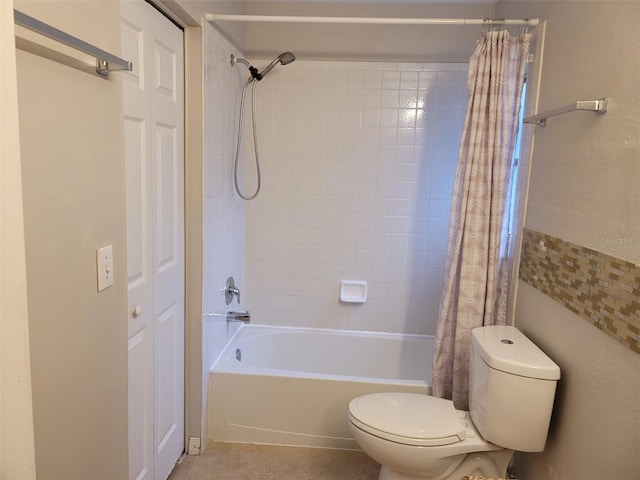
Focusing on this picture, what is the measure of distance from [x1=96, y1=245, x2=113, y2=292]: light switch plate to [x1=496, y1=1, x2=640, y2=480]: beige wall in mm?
1419

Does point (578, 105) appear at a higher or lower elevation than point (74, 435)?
higher

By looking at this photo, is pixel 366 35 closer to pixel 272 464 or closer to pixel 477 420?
pixel 477 420

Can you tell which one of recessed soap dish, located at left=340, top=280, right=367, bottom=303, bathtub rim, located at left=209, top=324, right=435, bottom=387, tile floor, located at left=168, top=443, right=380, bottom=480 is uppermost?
recessed soap dish, located at left=340, top=280, right=367, bottom=303

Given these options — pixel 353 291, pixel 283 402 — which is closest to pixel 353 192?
pixel 353 291

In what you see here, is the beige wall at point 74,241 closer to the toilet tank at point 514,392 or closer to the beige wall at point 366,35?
the toilet tank at point 514,392

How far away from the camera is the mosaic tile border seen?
4.14 feet

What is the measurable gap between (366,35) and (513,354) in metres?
1.99

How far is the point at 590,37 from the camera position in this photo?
1.58 metres

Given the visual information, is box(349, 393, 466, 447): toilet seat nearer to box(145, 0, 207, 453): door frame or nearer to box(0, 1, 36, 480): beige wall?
box(145, 0, 207, 453): door frame

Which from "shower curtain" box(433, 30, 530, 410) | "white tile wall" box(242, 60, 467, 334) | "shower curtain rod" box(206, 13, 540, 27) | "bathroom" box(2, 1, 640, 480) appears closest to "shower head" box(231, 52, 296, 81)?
"white tile wall" box(242, 60, 467, 334)

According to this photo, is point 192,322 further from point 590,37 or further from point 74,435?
point 590,37

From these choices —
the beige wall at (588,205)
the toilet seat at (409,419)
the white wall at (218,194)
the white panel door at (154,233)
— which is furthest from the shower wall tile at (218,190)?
the beige wall at (588,205)

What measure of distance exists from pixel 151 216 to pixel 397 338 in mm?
1786

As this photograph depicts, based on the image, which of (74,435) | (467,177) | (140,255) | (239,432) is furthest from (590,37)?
(239,432)
